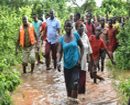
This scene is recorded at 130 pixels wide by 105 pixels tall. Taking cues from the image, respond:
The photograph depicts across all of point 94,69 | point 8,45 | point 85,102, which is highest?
point 8,45

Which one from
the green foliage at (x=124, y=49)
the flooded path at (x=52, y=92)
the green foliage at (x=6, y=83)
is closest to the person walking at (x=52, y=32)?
the flooded path at (x=52, y=92)

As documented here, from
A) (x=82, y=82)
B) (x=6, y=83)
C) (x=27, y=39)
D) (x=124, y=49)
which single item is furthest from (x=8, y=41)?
(x=6, y=83)

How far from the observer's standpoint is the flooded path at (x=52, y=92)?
5.62 metres

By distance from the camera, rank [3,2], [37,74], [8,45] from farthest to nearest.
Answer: [3,2] → [8,45] → [37,74]

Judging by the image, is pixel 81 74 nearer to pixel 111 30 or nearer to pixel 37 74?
pixel 37 74

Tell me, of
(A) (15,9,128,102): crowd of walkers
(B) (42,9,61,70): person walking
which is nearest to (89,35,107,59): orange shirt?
(A) (15,9,128,102): crowd of walkers

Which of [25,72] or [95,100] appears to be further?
[25,72]

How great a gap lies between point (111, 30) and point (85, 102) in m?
5.03

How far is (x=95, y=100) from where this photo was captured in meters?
5.68

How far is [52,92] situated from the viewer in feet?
21.1

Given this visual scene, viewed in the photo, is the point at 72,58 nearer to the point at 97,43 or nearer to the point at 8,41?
the point at 97,43

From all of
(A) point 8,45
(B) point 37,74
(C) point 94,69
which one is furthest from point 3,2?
(C) point 94,69

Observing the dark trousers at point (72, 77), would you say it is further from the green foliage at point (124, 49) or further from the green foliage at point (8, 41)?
the green foliage at point (8, 41)

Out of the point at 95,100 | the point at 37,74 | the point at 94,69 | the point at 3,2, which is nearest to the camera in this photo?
the point at 95,100
